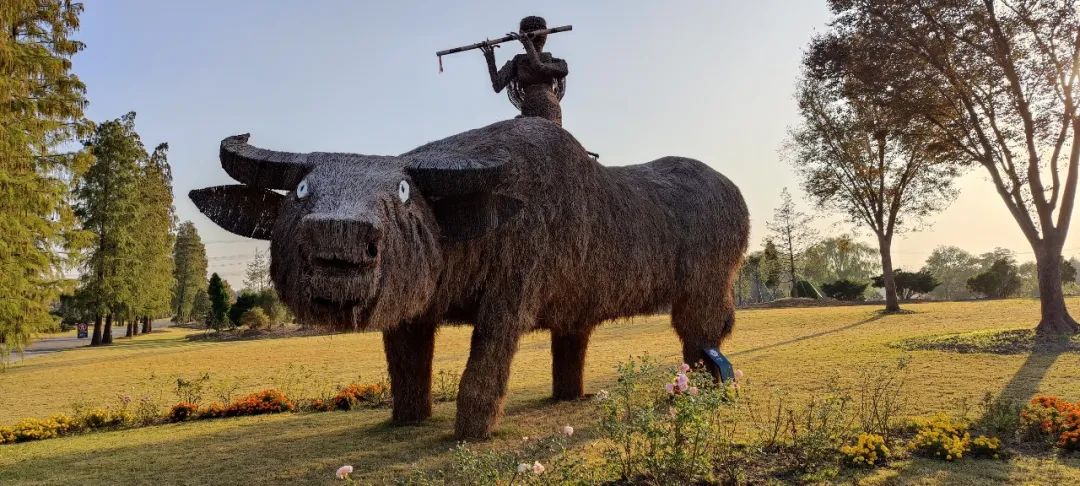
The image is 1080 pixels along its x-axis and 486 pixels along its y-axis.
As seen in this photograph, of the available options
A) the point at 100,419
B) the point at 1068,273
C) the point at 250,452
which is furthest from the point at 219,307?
the point at 1068,273

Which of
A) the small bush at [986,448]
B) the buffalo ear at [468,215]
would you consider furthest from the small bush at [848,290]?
the buffalo ear at [468,215]

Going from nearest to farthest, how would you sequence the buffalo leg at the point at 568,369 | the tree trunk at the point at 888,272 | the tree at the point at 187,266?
the buffalo leg at the point at 568,369
the tree trunk at the point at 888,272
the tree at the point at 187,266

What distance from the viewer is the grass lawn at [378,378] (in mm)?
5027

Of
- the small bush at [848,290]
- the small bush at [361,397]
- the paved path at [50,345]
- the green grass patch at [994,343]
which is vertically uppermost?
the small bush at [848,290]

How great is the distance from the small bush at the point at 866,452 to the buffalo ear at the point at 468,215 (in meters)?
2.98

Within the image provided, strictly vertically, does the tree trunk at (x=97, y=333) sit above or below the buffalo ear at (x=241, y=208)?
below

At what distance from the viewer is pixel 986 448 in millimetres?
4754

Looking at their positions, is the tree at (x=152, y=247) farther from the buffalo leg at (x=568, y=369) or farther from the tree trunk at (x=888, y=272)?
the tree trunk at (x=888, y=272)

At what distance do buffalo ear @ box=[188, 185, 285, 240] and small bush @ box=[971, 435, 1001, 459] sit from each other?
18.1 feet

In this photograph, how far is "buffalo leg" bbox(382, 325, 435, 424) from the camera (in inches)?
233

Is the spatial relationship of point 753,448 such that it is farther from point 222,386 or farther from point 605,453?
point 222,386

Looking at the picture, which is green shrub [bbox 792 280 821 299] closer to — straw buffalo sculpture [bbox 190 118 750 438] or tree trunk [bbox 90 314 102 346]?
straw buffalo sculpture [bbox 190 118 750 438]

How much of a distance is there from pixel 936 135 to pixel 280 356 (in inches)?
680

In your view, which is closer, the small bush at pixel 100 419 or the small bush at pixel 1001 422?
the small bush at pixel 1001 422
